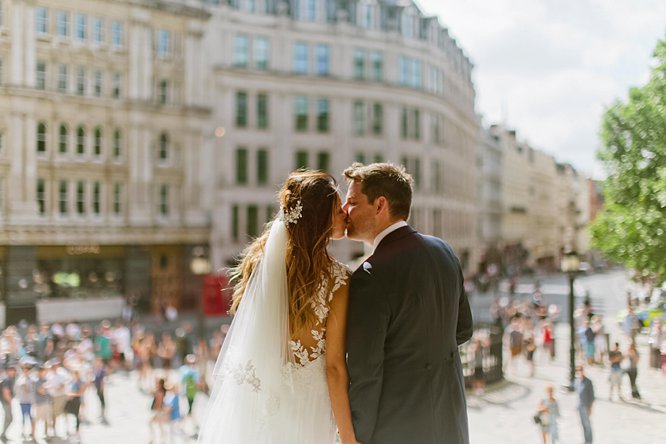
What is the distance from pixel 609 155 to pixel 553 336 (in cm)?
418

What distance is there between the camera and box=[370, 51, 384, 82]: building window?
985 inches

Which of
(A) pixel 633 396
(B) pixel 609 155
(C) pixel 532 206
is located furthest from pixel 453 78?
(A) pixel 633 396

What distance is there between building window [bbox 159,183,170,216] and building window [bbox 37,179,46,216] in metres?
4.78

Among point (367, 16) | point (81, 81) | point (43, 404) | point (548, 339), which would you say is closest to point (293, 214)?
point (43, 404)

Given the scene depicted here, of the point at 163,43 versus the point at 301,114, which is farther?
the point at 301,114

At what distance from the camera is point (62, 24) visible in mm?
15461

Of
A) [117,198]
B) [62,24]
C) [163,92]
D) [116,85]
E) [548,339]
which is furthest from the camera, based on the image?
[163,92]

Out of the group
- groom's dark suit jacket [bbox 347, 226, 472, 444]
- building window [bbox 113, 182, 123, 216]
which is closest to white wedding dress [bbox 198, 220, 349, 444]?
groom's dark suit jacket [bbox 347, 226, 472, 444]

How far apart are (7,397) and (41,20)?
382 inches

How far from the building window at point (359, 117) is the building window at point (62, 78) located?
36.9ft

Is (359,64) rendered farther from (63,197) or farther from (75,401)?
(75,401)

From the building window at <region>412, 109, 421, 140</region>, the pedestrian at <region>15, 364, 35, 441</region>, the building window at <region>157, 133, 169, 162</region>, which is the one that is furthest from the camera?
the building window at <region>412, 109, 421, 140</region>

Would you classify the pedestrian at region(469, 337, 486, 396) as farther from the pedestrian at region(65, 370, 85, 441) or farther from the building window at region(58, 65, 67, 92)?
the building window at region(58, 65, 67, 92)

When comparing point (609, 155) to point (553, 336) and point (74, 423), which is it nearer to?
point (553, 336)
